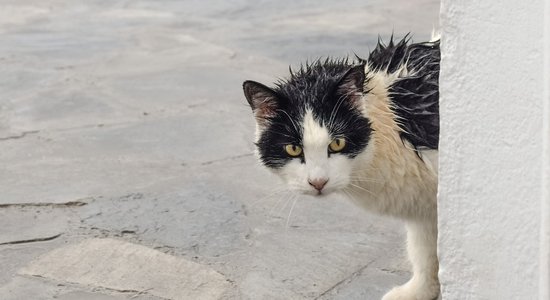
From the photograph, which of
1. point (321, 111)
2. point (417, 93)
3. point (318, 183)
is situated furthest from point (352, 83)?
point (318, 183)

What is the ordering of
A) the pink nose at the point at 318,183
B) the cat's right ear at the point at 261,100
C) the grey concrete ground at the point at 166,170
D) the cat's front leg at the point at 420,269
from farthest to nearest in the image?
the grey concrete ground at the point at 166,170 < the cat's front leg at the point at 420,269 < the cat's right ear at the point at 261,100 < the pink nose at the point at 318,183

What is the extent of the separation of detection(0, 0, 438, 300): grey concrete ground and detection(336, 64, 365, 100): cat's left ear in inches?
33.2

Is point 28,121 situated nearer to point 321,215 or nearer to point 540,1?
point 321,215

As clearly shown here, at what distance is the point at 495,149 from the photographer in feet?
7.32

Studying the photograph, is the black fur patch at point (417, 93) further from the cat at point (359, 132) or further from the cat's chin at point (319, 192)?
the cat's chin at point (319, 192)

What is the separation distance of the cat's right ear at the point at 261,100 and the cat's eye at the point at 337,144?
240mm

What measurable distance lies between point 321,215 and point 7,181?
1.66 meters

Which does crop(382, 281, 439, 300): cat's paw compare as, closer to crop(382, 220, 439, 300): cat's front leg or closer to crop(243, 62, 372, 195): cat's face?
crop(382, 220, 439, 300): cat's front leg

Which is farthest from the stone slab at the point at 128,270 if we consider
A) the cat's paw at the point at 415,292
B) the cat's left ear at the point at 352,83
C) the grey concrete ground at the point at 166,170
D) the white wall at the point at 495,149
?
the white wall at the point at 495,149

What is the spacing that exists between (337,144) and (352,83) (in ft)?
0.68

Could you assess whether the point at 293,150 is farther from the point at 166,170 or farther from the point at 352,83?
the point at 166,170

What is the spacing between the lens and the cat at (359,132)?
123 inches

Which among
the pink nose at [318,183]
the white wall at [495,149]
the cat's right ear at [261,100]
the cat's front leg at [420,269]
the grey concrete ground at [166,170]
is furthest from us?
the grey concrete ground at [166,170]

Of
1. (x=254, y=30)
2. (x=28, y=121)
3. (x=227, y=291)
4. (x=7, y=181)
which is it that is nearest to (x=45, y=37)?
(x=254, y=30)
